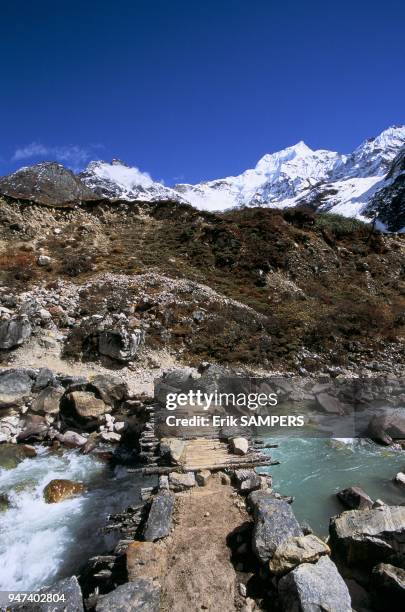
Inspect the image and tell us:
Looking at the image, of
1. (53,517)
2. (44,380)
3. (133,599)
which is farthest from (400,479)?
(44,380)

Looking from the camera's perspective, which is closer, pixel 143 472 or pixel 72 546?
pixel 72 546

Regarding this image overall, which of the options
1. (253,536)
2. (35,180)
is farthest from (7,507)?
(35,180)

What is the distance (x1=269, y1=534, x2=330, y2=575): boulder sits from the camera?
590 centimetres

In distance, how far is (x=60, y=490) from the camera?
9.97 meters

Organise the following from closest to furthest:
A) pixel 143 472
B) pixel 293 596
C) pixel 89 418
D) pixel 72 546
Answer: pixel 293 596 < pixel 72 546 < pixel 143 472 < pixel 89 418

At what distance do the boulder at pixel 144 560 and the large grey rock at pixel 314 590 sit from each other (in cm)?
220

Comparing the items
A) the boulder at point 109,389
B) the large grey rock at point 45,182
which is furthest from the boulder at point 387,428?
the large grey rock at point 45,182

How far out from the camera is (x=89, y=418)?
44.3 feet

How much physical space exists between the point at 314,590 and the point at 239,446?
5784 mm

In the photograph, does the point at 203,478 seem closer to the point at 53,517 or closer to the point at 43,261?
the point at 53,517

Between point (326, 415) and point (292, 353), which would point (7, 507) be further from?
point (292, 353)

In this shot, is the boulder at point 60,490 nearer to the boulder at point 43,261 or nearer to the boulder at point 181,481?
the boulder at point 181,481

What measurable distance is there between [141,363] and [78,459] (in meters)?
6.59

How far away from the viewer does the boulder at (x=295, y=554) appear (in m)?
5.90
